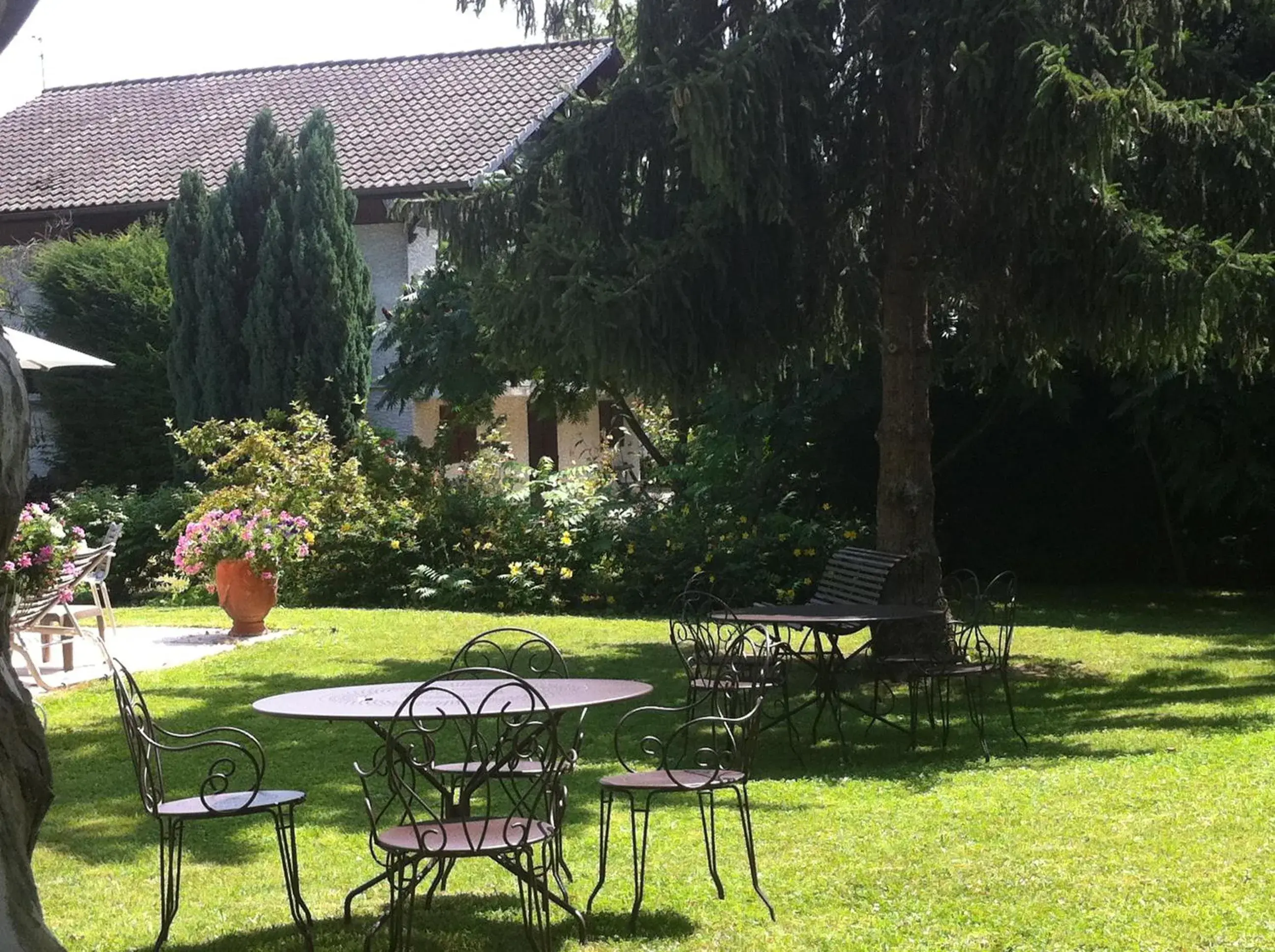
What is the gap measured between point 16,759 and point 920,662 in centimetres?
559

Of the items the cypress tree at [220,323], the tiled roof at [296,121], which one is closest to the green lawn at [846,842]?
the cypress tree at [220,323]

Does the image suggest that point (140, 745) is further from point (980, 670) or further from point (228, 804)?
point (980, 670)

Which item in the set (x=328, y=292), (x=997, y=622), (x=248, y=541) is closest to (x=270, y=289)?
(x=328, y=292)

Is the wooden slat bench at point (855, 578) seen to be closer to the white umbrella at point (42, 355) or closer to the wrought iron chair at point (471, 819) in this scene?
the wrought iron chair at point (471, 819)

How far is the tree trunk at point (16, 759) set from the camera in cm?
335

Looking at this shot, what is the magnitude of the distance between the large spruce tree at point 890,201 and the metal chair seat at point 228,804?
511cm

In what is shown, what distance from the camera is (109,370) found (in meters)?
21.0

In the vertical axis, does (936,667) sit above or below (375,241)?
below

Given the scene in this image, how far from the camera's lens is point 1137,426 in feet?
51.6

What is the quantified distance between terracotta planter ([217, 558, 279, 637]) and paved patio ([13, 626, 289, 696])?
14 centimetres

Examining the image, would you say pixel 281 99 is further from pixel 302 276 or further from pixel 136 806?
pixel 136 806

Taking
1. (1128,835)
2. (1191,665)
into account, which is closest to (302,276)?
(1191,665)

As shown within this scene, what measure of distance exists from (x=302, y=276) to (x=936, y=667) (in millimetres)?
12749

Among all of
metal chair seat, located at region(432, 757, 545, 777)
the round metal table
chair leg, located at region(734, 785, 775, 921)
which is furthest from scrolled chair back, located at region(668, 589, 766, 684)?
metal chair seat, located at region(432, 757, 545, 777)
